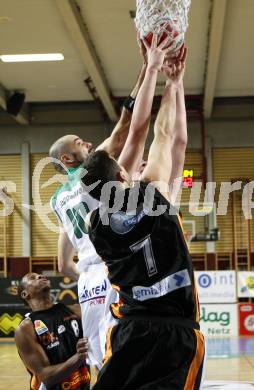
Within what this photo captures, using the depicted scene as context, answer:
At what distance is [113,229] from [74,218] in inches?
63.5

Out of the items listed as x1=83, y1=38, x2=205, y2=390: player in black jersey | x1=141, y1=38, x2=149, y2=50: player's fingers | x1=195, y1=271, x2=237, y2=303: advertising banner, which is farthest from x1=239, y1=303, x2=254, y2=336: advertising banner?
x1=83, y1=38, x2=205, y2=390: player in black jersey

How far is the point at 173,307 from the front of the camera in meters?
3.21

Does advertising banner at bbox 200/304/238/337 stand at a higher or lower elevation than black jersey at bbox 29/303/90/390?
lower

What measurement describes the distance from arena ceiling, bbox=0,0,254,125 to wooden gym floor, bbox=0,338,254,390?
6.19 meters

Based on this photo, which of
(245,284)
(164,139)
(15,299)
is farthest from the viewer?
(15,299)

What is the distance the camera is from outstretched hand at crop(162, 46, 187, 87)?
12.6 feet

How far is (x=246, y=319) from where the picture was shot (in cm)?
1608

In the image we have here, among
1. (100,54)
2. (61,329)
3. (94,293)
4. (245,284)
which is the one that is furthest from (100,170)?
(245,284)

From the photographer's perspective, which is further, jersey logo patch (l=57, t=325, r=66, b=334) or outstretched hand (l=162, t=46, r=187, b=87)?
jersey logo patch (l=57, t=325, r=66, b=334)

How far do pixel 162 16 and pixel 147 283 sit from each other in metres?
1.49

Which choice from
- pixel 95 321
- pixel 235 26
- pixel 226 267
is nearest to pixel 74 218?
pixel 95 321

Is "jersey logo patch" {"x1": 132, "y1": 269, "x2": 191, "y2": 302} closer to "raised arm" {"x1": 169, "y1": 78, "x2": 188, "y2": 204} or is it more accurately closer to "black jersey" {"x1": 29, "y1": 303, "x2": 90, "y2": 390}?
"raised arm" {"x1": 169, "y1": 78, "x2": 188, "y2": 204}

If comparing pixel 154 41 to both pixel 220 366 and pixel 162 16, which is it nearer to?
pixel 162 16

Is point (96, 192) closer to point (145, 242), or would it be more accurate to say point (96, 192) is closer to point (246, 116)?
point (145, 242)
